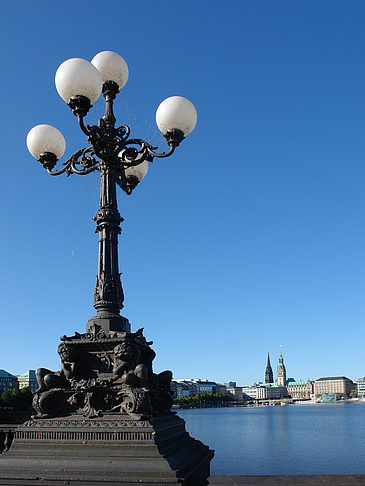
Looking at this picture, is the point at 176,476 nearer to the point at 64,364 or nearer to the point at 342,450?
the point at 64,364

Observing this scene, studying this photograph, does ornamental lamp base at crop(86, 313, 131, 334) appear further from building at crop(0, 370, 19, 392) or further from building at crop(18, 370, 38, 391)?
building at crop(18, 370, 38, 391)

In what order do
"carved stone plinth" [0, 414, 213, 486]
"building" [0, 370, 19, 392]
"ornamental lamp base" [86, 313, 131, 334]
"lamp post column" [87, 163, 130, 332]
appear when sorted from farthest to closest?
"building" [0, 370, 19, 392], "lamp post column" [87, 163, 130, 332], "ornamental lamp base" [86, 313, 131, 334], "carved stone plinth" [0, 414, 213, 486]

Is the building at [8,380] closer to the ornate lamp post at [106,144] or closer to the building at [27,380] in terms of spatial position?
the building at [27,380]

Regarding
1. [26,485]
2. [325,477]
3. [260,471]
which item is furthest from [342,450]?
[26,485]

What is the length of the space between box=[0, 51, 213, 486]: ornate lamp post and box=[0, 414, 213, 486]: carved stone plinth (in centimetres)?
1

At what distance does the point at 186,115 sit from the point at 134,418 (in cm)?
549

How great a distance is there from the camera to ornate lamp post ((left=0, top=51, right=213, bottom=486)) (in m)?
6.64

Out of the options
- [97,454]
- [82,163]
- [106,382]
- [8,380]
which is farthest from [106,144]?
[8,380]

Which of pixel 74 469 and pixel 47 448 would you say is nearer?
pixel 74 469

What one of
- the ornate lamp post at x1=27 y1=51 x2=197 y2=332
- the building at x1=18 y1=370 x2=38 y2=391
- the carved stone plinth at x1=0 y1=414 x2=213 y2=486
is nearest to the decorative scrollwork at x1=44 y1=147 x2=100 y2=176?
the ornate lamp post at x1=27 y1=51 x2=197 y2=332

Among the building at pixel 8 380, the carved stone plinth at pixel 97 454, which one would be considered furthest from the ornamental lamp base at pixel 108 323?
the building at pixel 8 380

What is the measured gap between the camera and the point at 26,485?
21.4 feet

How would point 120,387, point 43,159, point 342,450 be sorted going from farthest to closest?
1. point 342,450
2. point 43,159
3. point 120,387

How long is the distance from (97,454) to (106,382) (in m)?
1.12
